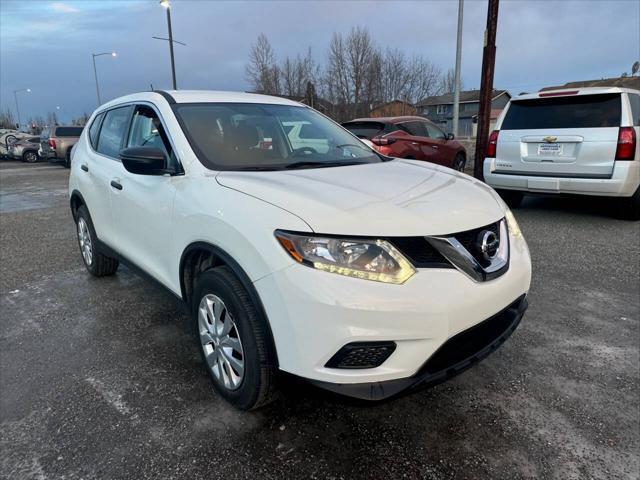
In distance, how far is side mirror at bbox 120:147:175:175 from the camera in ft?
8.68

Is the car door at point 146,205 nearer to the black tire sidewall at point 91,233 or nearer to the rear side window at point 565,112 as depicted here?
the black tire sidewall at point 91,233

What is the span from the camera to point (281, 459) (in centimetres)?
213

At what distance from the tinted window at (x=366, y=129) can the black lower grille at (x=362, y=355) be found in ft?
25.1

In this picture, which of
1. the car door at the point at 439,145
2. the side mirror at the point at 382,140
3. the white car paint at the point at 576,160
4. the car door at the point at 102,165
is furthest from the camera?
the car door at the point at 439,145

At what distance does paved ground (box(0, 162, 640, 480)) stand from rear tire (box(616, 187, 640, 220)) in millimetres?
2834

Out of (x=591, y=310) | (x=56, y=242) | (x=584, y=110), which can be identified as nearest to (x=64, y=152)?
(x=56, y=242)

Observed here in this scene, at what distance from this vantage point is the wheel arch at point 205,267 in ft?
6.70

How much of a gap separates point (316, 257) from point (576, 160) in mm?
5502

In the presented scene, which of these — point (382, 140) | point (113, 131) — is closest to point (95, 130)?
point (113, 131)

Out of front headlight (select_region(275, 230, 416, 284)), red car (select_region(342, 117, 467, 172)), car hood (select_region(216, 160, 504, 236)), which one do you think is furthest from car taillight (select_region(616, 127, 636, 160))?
front headlight (select_region(275, 230, 416, 284))

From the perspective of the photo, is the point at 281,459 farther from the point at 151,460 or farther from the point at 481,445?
the point at 481,445

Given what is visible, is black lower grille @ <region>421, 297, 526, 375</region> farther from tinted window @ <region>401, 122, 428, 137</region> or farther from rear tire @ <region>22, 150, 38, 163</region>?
rear tire @ <region>22, 150, 38, 163</region>

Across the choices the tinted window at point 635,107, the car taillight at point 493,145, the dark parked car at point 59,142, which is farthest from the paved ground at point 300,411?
the dark parked car at point 59,142

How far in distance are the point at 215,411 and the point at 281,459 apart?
0.53 meters
